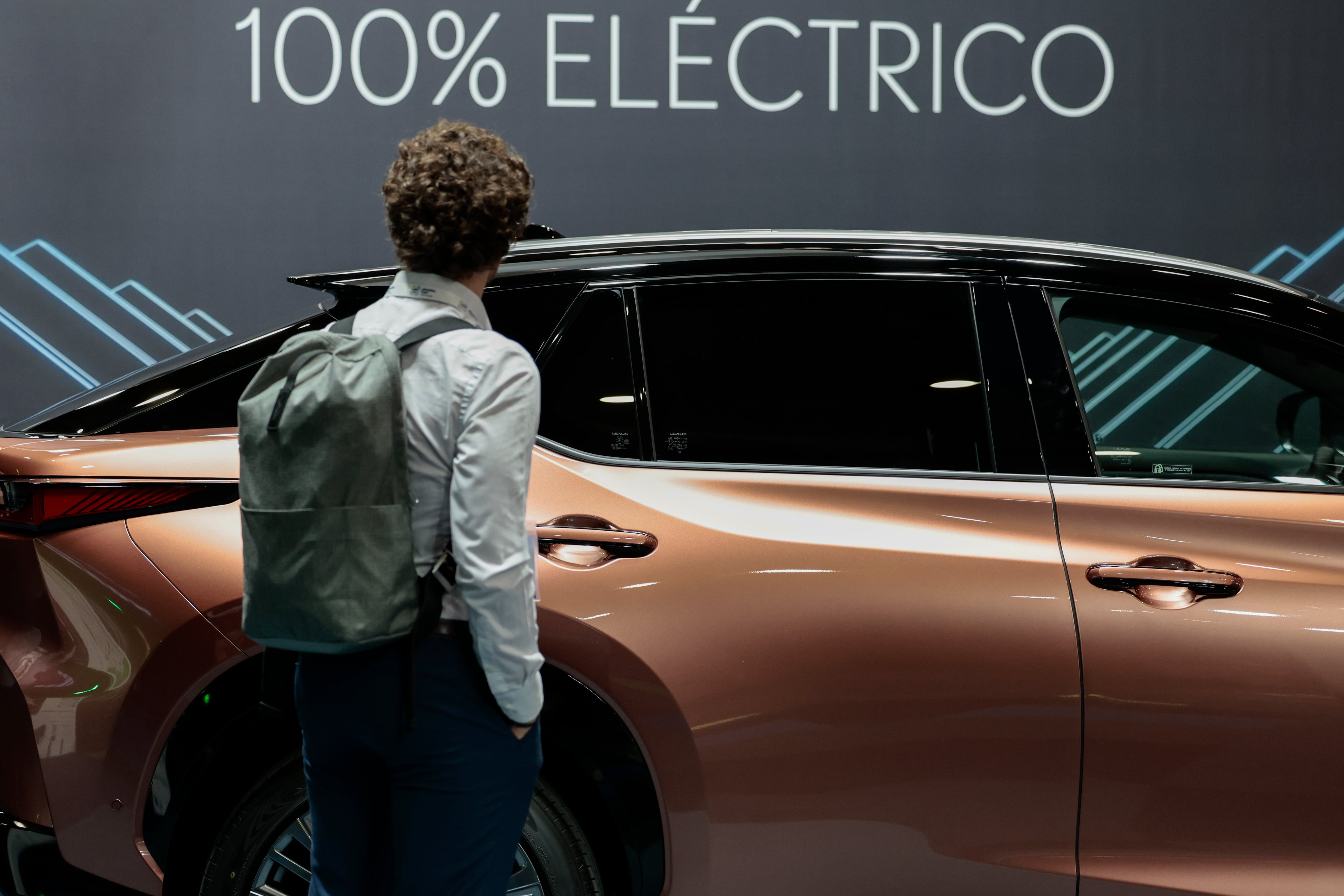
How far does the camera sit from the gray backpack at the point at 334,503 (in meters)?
1.12

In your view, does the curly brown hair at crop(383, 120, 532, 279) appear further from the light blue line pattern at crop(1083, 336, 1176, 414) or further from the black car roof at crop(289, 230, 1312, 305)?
the light blue line pattern at crop(1083, 336, 1176, 414)

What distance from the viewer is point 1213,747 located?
167 centimetres

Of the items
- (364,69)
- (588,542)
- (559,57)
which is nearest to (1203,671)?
(588,542)

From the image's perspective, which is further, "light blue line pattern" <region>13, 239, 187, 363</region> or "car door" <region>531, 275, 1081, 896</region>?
"light blue line pattern" <region>13, 239, 187, 363</region>

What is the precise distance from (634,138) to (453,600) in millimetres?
3489

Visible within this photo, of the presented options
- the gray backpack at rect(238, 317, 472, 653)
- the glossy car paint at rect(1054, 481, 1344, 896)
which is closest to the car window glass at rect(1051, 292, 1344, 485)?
the glossy car paint at rect(1054, 481, 1344, 896)

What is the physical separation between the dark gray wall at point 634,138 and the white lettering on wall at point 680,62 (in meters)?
0.02

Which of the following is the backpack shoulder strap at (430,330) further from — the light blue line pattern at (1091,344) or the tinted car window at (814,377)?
the light blue line pattern at (1091,344)

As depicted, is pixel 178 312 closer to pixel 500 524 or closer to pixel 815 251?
pixel 815 251

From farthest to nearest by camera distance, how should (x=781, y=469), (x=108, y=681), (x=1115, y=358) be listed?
1. (x=1115, y=358)
2. (x=781, y=469)
3. (x=108, y=681)

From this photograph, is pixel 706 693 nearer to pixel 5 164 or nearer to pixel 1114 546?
pixel 1114 546

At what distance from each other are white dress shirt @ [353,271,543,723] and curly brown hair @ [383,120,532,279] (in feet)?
0.24

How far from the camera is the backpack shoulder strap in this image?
1192mm

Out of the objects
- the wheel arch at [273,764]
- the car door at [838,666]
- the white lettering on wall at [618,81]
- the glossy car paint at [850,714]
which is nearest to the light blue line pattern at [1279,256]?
the white lettering on wall at [618,81]
